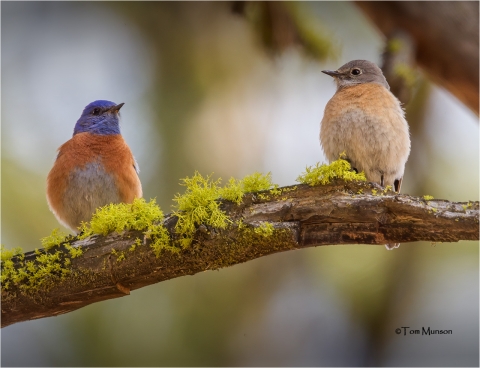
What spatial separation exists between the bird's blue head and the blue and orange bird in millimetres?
88

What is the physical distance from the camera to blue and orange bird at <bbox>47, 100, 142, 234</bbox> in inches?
216

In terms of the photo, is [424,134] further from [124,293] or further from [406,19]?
[124,293]

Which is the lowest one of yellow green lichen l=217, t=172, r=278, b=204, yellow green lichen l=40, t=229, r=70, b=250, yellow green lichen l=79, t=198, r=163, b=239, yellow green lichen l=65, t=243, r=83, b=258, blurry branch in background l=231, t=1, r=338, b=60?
yellow green lichen l=65, t=243, r=83, b=258

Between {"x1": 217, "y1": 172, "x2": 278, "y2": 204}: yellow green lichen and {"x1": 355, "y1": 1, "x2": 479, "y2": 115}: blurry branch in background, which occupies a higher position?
{"x1": 355, "y1": 1, "x2": 479, "y2": 115}: blurry branch in background

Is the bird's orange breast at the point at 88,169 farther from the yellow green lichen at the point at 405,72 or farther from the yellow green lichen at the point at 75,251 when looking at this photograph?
the yellow green lichen at the point at 405,72

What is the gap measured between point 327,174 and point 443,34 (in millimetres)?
3098

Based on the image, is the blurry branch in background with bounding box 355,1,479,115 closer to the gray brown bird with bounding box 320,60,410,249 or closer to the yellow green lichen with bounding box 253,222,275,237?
the gray brown bird with bounding box 320,60,410,249

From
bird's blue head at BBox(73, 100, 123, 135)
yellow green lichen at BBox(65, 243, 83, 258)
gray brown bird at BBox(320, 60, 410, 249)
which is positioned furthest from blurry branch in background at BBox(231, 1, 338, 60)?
yellow green lichen at BBox(65, 243, 83, 258)

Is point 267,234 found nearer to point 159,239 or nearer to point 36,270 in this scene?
point 159,239

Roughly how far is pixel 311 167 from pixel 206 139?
2.76 m

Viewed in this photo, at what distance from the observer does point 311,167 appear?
394cm

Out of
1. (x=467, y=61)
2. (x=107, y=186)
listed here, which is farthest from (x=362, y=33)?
(x=107, y=186)

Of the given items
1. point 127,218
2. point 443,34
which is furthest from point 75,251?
point 443,34

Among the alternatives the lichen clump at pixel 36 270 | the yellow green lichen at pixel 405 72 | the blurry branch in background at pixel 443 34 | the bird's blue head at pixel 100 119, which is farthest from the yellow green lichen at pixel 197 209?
the blurry branch in background at pixel 443 34
